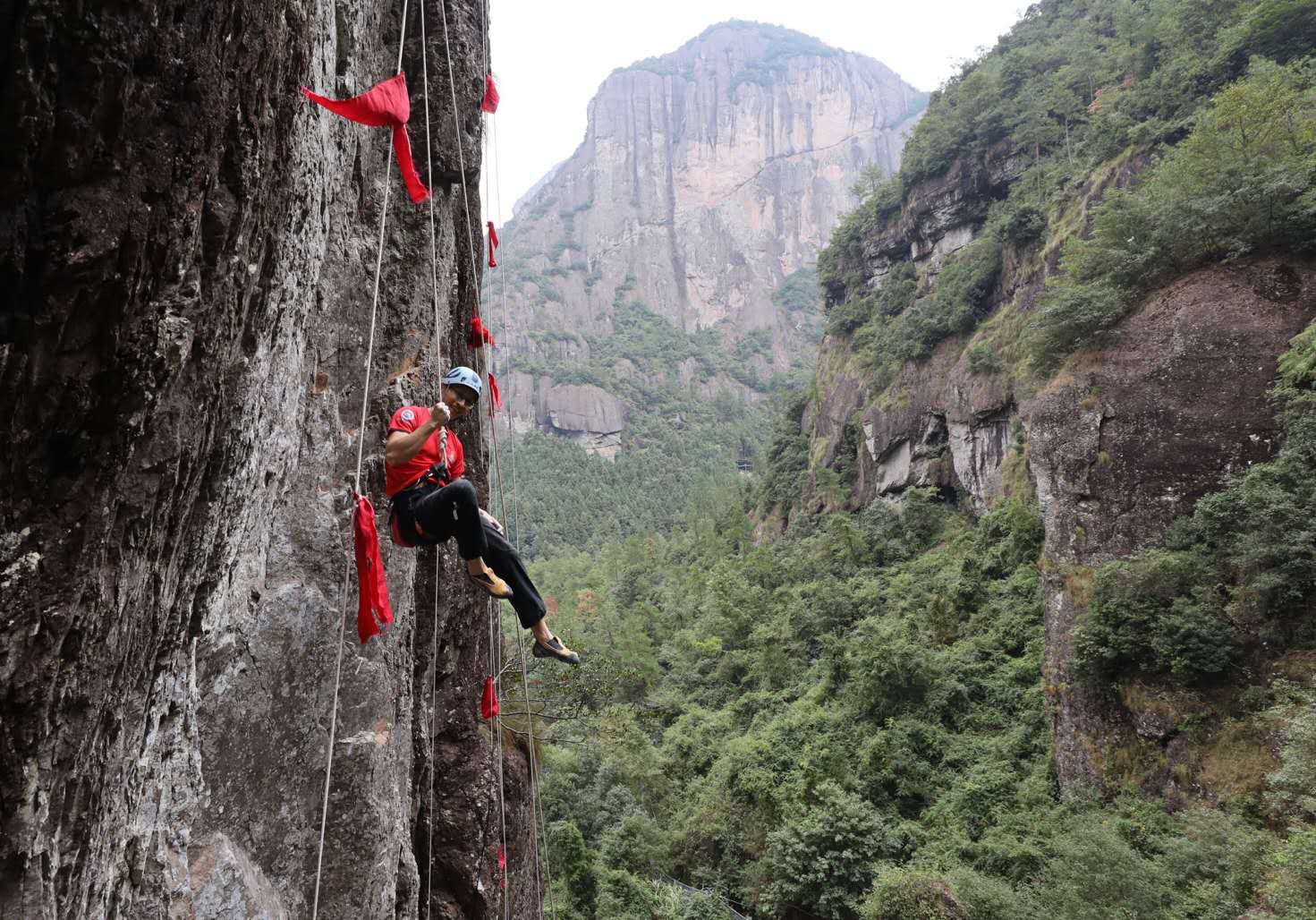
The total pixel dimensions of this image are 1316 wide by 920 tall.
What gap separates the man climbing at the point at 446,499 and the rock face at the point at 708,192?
10749cm

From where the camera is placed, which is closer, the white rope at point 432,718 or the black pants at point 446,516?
the black pants at point 446,516

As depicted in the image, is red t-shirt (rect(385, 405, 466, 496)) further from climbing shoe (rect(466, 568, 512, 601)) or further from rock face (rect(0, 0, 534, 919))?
climbing shoe (rect(466, 568, 512, 601))

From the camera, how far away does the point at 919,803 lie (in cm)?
1465

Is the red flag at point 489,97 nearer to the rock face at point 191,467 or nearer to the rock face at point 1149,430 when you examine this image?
the rock face at point 191,467

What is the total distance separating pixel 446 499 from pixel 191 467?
179 cm

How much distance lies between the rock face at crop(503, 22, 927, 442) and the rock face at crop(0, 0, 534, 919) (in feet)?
353

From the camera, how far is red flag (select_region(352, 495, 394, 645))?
3.43 m

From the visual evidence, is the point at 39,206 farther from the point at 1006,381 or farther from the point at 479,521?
the point at 1006,381

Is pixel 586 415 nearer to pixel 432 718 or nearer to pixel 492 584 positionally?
pixel 432 718

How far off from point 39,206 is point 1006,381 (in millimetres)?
26274

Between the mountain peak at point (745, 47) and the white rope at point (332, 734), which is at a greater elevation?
the mountain peak at point (745, 47)

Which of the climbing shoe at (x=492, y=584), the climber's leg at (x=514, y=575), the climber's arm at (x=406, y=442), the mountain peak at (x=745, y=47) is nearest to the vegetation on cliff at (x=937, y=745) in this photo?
the climber's leg at (x=514, y=575)

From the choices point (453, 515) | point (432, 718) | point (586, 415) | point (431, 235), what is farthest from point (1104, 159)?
point (586, 415)

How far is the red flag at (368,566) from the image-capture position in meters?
3.43
